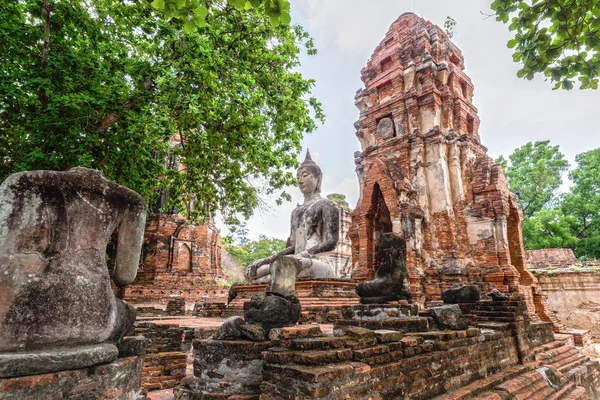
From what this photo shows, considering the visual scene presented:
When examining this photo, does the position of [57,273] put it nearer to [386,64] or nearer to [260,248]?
[386,64]

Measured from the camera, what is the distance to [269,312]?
280 cm

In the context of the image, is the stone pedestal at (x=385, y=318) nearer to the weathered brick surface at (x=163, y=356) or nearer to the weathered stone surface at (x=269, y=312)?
the weathered stone surface at (x=269, y=312)

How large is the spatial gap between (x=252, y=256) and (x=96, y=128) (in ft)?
122

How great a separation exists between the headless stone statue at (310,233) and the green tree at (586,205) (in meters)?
19.8

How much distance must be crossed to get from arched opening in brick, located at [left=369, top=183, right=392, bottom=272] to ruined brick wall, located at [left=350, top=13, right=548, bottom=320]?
0.03 metres

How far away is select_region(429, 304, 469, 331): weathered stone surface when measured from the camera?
3.81m

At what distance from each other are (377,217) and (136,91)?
7.80 m

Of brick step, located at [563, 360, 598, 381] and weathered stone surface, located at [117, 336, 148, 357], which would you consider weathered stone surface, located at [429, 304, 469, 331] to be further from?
weathered stone surface, located at [117, 336, 148, 357]

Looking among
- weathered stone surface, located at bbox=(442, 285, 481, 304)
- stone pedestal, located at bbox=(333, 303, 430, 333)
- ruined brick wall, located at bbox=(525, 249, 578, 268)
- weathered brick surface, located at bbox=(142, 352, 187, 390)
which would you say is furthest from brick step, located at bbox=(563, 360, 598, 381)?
ruined brick wall, located at bbox=(525, 249, 578, 268)

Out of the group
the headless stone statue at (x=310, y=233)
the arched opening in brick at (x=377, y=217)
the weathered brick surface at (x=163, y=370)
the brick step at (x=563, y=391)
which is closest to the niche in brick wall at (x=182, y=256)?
the arched opening in brick at (x=377, y=217)

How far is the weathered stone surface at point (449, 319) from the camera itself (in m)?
3.81

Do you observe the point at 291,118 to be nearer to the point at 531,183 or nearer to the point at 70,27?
the point at 70,27

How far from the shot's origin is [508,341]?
4445 mm

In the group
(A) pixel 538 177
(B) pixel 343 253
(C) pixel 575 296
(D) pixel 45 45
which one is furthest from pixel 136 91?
(A) pixel 538 177
